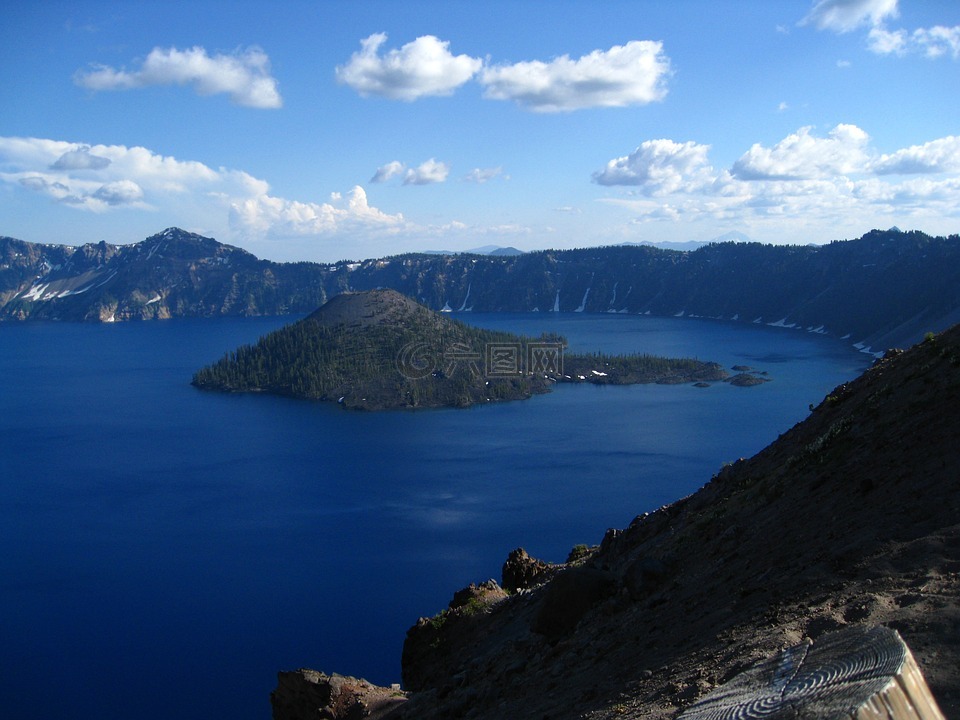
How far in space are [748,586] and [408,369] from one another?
15893 cm

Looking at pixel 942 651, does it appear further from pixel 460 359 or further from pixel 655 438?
pixel 460 359

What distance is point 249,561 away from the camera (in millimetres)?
74938

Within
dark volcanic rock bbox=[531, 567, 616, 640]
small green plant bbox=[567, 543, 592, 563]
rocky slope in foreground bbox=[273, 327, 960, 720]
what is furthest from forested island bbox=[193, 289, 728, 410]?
dark volcanic rock bbox=[531, 567, 616, 640]

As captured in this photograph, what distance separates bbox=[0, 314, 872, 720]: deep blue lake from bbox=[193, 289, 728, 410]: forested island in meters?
9.53

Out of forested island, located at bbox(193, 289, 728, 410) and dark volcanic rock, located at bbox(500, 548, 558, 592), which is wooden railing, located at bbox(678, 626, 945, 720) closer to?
dark volcanic rock, located at bbox(500, 548, 558, 592)

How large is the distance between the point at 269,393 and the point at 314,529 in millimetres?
97370

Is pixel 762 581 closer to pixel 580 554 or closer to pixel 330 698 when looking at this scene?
pixel 330 698

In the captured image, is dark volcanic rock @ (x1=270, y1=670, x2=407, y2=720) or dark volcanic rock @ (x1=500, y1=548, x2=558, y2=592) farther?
dark volcanic rock @ (x1=500, y1=548, x2=558, y2=592)

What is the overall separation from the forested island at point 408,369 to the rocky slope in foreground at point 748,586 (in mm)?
130654

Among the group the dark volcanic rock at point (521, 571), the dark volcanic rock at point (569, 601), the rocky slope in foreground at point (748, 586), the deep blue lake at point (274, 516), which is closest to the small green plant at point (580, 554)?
the dark volcanic rock at point (521, 571)

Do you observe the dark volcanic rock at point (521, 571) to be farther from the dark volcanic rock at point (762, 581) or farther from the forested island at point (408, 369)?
the forested island at point (408, 369)

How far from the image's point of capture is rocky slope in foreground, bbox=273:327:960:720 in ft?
42.0

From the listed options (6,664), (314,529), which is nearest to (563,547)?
(314,529)

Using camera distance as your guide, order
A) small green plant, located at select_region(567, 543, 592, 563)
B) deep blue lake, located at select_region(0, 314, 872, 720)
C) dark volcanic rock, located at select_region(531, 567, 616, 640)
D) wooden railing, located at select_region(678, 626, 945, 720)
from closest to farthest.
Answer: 1. wooden railing, located at select_region(678, 626, 945, 720)
2. dark volcanic rock, located at select_region(531, 567, 616, 640)
3. small green plant, located at select_region(567, 543, 592, 563)
4. deep blue lake, located at select_region(0, 314, 872, 720)
